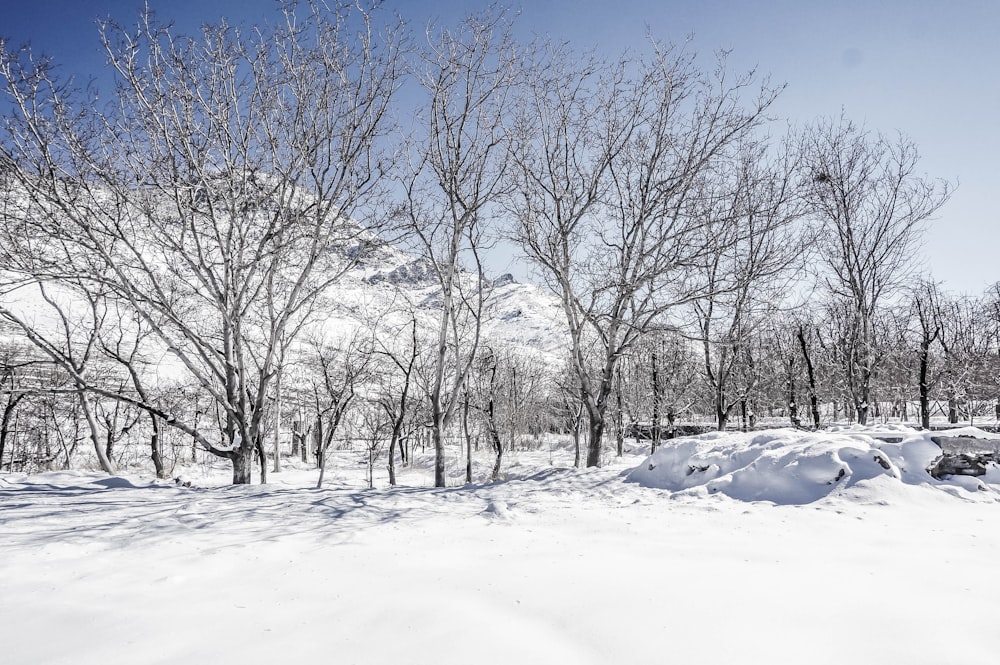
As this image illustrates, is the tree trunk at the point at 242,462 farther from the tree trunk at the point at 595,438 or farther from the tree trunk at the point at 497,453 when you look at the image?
the tree trunk at the point at 497,453

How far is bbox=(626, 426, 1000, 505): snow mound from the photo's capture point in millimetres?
5504

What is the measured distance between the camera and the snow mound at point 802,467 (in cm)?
550

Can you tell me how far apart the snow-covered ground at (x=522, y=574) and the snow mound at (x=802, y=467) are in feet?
0.11

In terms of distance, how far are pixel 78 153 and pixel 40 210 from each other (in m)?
0.92

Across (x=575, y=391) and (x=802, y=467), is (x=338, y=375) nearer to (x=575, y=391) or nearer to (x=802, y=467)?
(x=575, y=391)

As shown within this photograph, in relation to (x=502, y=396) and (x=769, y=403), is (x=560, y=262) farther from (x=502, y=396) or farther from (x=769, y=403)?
(x=769, y=403)

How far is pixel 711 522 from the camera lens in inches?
180

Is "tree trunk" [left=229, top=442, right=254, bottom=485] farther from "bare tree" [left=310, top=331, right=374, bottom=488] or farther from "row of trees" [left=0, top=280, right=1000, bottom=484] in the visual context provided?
"row of trees" [left=0, top=280, right=1000, bottom=484]

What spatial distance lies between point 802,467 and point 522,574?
440 cm

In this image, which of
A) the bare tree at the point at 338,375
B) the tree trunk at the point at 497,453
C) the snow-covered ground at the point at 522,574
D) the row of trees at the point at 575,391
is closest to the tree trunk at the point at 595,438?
the snow-covered ground at the point at 522,574

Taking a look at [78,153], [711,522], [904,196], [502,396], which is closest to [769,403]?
[502,396]

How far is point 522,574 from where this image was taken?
313cm

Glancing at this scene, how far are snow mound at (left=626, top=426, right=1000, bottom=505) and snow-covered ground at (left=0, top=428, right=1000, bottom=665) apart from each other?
0.11 feet

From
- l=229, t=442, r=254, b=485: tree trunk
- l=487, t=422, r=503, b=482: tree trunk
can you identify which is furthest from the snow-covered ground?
l=487, t=422, r=503, b=482: tree trunk
